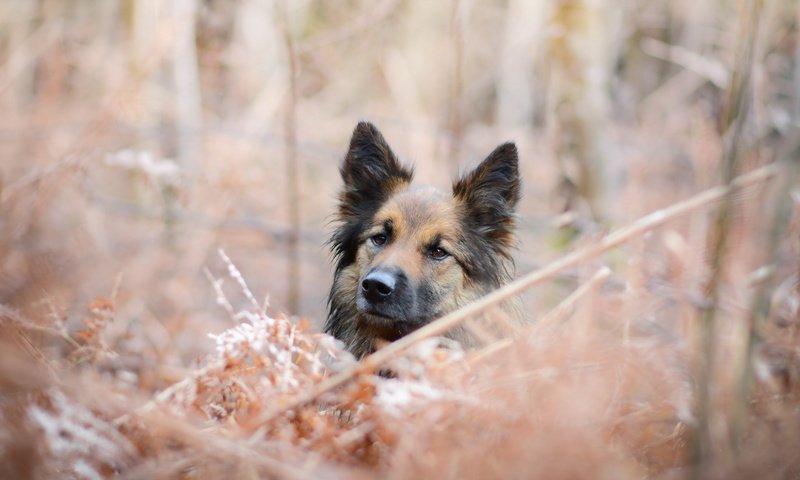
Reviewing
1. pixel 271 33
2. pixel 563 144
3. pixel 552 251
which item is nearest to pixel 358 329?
pixel 552 251

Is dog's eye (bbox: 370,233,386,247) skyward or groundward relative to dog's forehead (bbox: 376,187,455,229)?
groundward

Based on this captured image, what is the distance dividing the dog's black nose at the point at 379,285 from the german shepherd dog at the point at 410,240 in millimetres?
20

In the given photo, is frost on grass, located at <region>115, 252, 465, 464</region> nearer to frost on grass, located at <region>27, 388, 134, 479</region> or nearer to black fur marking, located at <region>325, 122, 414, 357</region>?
frost on grass, located at <region>27, 388, 134, 479</region>

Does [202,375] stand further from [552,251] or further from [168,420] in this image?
[552,251]

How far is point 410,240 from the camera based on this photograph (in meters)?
4.33

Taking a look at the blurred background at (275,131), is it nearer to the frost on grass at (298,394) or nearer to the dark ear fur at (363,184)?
the frost on grass at (298,394)

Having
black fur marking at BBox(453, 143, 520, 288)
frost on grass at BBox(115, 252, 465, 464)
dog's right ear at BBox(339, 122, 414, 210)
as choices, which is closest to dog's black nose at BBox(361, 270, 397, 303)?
black fur marking at BBox(453, 143, 520, 288)

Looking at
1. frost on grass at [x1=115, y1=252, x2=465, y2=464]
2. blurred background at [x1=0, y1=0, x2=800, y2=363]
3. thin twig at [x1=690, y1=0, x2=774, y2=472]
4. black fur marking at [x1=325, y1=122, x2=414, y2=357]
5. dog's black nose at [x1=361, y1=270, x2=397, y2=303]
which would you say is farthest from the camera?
blurred background at [x1=0, y1=0, x2=800, y2=363]

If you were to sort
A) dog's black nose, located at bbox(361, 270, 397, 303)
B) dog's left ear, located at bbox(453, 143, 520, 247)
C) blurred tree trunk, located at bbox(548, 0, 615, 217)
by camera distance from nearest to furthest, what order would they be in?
dog's black nose, located at bbox(361, 270, 397, 303), dog's left ear, located at bbox(453, 143, 520, 247), blurred tree trunk, located at bbox(548, 0, 615, 217)

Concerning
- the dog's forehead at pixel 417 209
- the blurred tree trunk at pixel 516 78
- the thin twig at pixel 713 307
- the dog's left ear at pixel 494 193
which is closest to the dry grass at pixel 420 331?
the thin twig at pixel 713 307

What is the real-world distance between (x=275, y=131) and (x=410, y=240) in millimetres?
8376

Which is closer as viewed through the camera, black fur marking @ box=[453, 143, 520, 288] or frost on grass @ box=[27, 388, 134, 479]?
frost on grass @ box=[27, 388, 134, 479]

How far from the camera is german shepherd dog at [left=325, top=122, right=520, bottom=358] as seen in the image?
4146 mm

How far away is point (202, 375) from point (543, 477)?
4.68 ft
